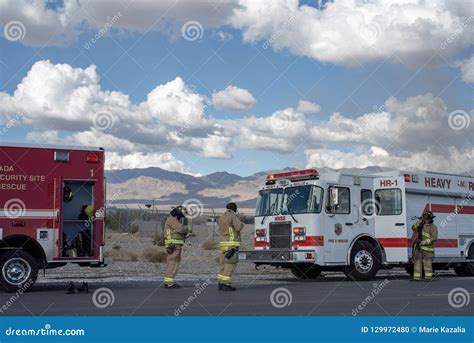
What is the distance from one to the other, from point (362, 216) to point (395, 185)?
4.37 ft

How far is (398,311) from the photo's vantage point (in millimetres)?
11133

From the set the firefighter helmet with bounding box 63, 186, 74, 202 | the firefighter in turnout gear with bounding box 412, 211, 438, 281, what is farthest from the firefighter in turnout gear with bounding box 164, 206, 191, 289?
the firefighter in turnout gear with bounding box 412, 211, 438, 281

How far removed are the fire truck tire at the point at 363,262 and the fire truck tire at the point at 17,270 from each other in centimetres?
835

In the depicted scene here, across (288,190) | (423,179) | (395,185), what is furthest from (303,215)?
(423,179)

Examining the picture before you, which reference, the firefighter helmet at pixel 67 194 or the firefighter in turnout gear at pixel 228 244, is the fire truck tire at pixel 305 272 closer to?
the firefighter in turnout gear at pixel 228 244

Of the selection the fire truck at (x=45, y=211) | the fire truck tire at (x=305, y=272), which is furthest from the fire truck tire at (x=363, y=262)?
the fire truck at (x=45, y=211)

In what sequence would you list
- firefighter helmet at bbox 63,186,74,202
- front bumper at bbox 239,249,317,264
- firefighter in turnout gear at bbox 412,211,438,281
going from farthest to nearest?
firefighter in turnout gear at bbox 412,211,438,281, front bumper at bbox 239,249,317,264, firefighter helmet at bbox 63,186,74,202

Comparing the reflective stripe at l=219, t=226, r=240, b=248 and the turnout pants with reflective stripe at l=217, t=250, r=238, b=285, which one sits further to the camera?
the reflective stripe at l=219, t=226, r=240, b=248

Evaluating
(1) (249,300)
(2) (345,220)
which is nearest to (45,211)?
(1) (249,300)

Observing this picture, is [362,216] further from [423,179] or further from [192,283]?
[192,283]

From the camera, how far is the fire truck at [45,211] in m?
14.1

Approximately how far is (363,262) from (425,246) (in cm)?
169

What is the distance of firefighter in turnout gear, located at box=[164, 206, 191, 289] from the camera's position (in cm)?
1521

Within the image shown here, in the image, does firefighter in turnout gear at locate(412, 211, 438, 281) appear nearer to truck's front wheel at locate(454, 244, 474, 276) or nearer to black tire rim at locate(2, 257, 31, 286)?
truck's front wheel at locate(454, 244, 474, 276)
